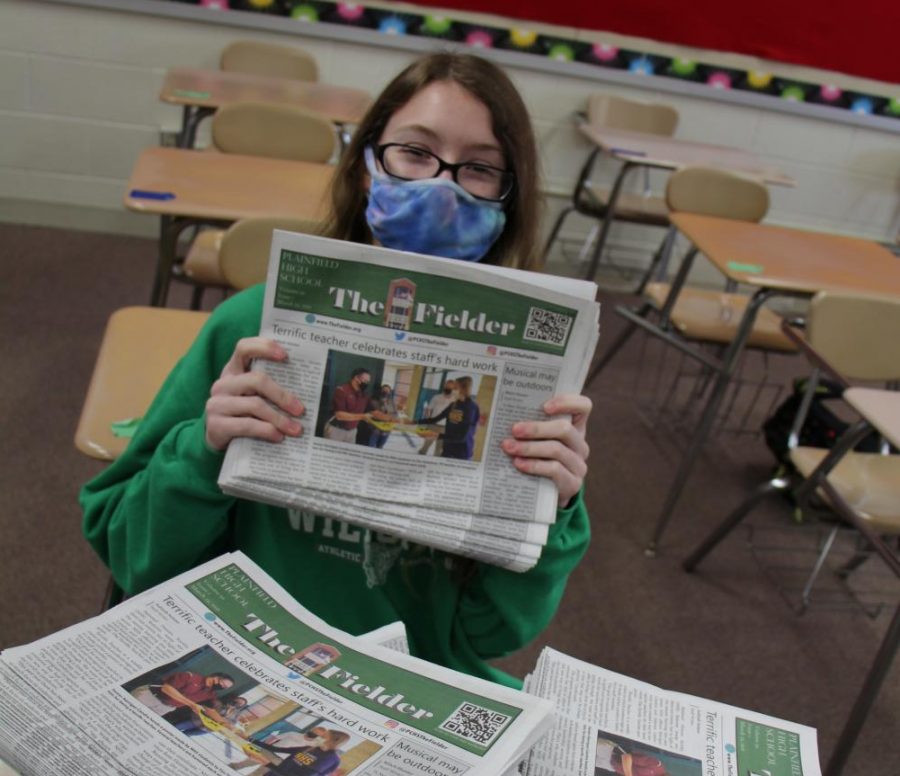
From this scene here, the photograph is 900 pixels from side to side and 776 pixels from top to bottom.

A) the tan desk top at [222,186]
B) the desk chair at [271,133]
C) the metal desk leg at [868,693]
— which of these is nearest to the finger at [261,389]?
the tan desk top at [222,186]

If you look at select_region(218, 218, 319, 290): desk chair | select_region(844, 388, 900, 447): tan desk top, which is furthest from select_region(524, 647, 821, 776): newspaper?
select_region(218, 218, 319, 290): desk chair

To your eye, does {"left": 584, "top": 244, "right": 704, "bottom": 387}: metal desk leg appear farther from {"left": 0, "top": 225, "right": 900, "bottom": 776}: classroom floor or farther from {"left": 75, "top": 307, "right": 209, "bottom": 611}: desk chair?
{"left": 75, "top": 307, "right": 209, "bottom": 611}: desk chair

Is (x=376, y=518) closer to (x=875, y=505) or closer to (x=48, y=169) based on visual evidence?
(x=875, y=505)

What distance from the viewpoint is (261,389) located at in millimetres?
765

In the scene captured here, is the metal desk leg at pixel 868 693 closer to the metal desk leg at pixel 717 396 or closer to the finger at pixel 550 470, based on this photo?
the metal desk leg at pixel 717 396

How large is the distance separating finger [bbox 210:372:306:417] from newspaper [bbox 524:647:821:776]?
0.35 meters

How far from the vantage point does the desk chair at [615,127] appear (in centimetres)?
393

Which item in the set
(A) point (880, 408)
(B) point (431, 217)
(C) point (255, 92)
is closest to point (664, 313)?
(A) point (880, 408)

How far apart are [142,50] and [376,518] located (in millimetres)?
3664

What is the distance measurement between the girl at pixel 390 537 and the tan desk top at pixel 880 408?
43.2 inches

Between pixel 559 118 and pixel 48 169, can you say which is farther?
pixel 559 118

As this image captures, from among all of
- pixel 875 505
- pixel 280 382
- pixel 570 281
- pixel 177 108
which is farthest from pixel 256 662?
pixel 177 108

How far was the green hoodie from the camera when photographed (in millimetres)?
869

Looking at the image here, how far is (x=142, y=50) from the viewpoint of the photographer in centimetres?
378
